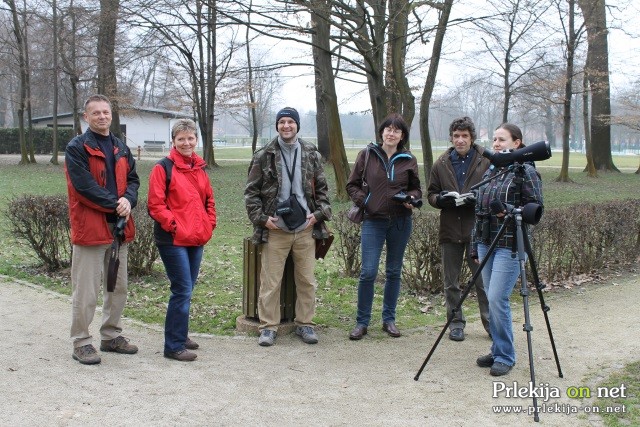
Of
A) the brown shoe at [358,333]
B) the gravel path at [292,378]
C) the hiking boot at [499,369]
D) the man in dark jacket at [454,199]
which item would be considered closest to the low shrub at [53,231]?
the gravel path at [292,378]

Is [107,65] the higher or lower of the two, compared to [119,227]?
higher

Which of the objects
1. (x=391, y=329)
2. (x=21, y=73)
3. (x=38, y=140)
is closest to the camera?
(x=391, y=329)

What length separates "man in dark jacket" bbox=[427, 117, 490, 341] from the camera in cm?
587

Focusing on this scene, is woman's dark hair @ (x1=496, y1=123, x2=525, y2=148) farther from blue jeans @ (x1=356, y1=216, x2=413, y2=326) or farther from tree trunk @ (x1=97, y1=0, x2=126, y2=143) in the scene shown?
tree trunk @ (x1=97, y1=0, x2=126, y2=143)

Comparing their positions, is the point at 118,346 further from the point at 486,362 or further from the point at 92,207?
the point at 486,362

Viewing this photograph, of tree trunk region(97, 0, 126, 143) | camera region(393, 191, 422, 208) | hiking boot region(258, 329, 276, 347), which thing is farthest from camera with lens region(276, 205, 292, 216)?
tree trunk region(97, 0, 126, 143)

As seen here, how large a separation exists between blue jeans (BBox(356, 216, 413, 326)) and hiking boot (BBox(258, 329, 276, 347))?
793mm

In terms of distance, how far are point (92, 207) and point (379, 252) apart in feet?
7.88

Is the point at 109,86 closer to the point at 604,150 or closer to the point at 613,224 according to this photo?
the point at 604,150

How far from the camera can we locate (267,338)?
230 inches

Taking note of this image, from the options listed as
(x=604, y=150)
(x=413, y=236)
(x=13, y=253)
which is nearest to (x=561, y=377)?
(x=413, y=236)

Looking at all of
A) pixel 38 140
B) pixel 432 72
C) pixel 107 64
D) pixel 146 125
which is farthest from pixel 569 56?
pixel 146 125

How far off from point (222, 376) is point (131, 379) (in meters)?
0.64

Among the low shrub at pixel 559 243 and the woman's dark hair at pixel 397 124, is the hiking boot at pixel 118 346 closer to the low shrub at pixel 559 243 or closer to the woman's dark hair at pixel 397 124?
the woman's dark hair at pixel 397 124
